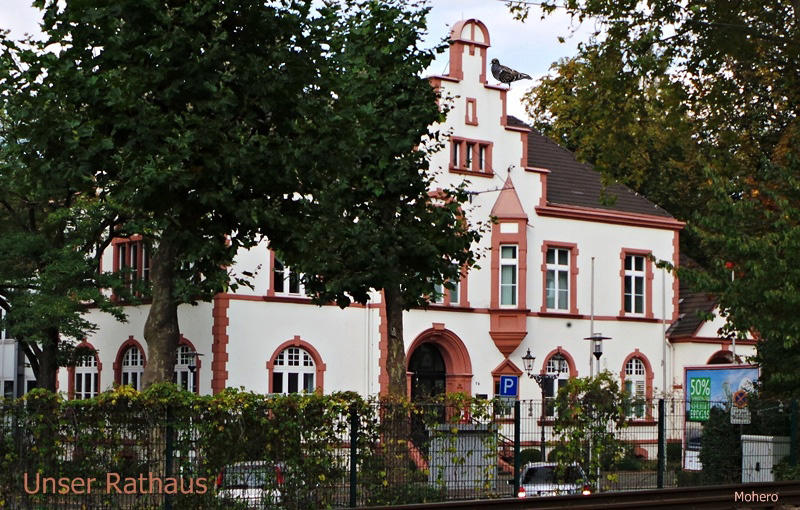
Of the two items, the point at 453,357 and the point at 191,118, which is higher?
the point at 191,118

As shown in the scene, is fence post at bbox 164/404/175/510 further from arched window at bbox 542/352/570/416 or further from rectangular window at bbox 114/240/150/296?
arched window at bbox 542/352/570/416

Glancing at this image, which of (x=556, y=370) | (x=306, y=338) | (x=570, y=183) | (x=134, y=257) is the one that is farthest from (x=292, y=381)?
(x=570, y=183)

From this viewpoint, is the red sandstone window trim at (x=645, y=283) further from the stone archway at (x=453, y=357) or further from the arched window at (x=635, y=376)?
the stone archway at (x=453, y=357)

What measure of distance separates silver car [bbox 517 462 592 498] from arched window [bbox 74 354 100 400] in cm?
2657

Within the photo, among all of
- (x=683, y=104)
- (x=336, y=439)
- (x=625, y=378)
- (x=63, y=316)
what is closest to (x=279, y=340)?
(x=63, y=316)

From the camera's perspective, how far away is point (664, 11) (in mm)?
25891

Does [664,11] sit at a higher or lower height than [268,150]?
higher

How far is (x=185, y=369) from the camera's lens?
138 feet

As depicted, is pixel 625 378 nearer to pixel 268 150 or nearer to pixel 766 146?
pixel 766 146

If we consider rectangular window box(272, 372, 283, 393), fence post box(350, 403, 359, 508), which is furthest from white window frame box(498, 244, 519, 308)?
fence post box(350, 403, 359, 508)

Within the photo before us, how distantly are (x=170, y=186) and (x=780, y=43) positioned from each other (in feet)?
44.7

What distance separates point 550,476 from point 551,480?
87mm

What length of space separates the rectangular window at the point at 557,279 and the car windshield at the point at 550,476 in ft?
78.2

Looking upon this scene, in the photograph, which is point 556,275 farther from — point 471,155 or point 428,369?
point 428,369
